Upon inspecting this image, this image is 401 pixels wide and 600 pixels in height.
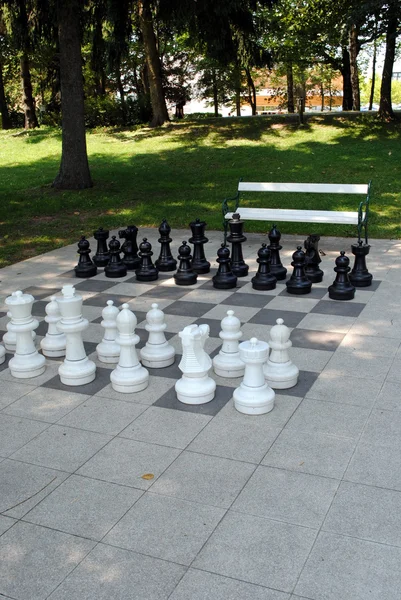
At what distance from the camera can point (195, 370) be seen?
14.0ft

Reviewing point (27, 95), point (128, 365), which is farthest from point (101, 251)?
point (27, 95)

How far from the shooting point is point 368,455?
3.57 meters

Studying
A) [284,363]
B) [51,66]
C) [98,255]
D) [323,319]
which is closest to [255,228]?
[98,255]

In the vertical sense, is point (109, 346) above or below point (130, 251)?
below

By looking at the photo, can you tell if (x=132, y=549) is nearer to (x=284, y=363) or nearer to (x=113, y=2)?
(x=284, y=363)

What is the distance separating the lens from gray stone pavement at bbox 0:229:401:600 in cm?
269

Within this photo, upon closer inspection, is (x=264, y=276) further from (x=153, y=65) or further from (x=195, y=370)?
(x=153, y=65)

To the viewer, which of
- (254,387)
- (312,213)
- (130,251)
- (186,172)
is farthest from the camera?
(186,172)

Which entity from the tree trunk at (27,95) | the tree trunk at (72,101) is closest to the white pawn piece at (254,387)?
the tree trunk at (72,101)

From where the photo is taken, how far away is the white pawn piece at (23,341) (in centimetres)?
481

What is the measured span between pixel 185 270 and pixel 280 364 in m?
2.83

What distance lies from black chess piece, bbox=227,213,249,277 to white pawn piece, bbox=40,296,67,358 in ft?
8.59

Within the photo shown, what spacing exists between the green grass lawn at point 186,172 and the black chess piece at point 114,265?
6.48ft

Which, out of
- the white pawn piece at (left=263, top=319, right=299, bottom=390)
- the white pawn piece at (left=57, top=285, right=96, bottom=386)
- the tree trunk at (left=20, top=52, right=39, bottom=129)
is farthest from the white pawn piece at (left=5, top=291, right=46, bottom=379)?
the tree trunk at (left=20, top=52, right=39, bottom=129)
